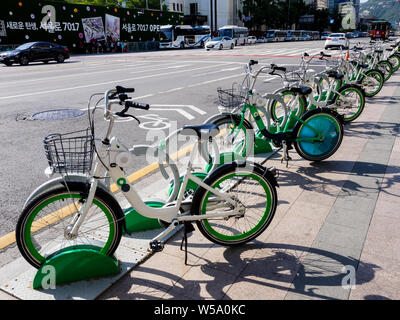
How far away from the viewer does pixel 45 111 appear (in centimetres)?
877

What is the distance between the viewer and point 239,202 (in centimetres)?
320

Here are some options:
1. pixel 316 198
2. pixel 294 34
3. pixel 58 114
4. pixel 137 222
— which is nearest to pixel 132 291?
pixel 137 222

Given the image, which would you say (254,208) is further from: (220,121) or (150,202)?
(220,121)

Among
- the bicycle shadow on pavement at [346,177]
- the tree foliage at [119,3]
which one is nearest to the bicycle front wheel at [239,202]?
the bicycle shadow on pavement at [346,177]

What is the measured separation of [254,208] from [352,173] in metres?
2.13

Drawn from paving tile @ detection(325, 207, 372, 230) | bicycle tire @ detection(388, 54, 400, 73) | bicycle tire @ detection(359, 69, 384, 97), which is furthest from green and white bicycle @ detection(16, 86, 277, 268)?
bicycle tire @ detection(388, 54, 400, 73)

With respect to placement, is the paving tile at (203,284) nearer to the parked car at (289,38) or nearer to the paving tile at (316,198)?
the paving tile at (316,198)

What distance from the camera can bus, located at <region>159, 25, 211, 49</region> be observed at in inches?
1753

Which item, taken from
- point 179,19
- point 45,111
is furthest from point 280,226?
point 179,19

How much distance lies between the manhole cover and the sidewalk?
549 cm

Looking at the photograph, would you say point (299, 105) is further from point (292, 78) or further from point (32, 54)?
point (32, 54)

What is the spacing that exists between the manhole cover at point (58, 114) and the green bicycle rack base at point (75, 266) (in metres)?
5.86

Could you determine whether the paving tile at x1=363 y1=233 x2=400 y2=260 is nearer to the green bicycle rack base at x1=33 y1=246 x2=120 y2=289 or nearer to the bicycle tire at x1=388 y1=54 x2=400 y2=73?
the green bicycle rack base at x1=33 y1=246 x2=120 y2=289

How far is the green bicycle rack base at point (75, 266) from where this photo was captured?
2.68m
